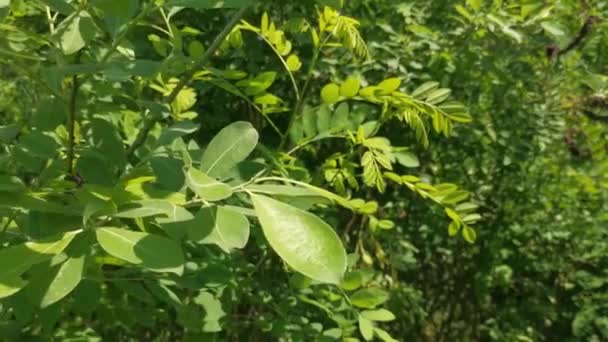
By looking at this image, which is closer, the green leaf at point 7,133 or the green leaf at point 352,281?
the green leaf at point 7,133

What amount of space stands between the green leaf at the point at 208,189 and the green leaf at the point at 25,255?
136mm

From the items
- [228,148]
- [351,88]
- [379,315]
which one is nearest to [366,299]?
[379,315]

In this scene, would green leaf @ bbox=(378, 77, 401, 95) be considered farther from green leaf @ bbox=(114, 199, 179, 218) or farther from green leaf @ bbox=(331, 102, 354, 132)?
green leaf @ bbox=(114, 199, 179, 218)

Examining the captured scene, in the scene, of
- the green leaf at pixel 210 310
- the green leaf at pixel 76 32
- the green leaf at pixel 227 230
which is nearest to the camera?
the green leaf at pixel 227 230

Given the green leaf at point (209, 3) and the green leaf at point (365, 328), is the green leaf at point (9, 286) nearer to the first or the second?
the green leaf at point (209, 3)

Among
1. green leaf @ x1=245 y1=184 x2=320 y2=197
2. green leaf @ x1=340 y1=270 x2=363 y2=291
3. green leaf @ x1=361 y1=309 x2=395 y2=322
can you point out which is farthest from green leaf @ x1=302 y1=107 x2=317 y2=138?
green leaf @ x1=245 y1=184 x2=320 y2=197

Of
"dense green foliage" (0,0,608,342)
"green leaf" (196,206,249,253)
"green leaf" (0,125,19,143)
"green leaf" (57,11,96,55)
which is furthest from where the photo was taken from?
"green leaf" (0,125,19,143)

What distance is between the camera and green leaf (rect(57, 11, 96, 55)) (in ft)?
3.18

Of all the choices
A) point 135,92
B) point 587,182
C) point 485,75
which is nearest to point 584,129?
point 587,182

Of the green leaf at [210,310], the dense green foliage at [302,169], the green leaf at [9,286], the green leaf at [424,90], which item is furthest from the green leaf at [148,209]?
the green leaf at [424,90]

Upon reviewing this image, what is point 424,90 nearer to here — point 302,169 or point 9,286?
point 302,169

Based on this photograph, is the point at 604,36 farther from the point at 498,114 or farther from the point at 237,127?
the point at 237,127

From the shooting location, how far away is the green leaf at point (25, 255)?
2.41 feet

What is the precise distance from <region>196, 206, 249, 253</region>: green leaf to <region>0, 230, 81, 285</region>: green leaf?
0.14m
